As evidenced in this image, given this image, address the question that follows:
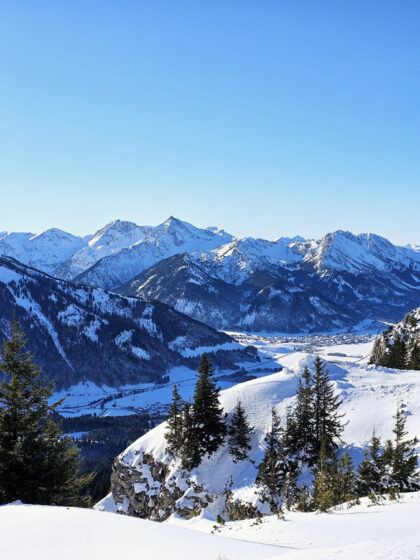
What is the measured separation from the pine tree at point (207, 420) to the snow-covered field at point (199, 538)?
28194 millimetres

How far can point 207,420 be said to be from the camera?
46.2m

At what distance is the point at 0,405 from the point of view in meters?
28.0

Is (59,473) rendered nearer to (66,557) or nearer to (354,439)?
(66,557)

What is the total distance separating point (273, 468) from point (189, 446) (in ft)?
42.9

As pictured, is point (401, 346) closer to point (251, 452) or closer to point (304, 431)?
point (304, 431)

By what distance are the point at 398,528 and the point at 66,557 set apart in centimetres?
1084

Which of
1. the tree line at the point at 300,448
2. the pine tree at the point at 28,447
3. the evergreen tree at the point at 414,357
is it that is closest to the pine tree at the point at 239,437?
the tree line at the point at 300,448

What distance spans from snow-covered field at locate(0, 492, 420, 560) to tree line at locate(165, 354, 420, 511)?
8919mm

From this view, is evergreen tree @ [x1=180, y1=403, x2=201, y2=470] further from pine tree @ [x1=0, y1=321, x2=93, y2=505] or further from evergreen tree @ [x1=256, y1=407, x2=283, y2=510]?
pine tree @ [x1=0, y1=321, x2=93, y2=505]

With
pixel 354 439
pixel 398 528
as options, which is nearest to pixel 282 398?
pixel 354 439

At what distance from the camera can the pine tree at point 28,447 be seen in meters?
25.2

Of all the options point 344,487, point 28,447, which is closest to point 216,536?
point 344,487

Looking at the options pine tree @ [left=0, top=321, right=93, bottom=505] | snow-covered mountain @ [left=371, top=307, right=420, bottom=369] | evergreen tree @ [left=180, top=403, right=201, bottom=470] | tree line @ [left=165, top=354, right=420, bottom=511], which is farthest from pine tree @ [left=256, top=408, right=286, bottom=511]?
snow-covered mountain @ [left=371, top=307, right=420, bottom=369]

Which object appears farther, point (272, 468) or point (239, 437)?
point (239, 437)
